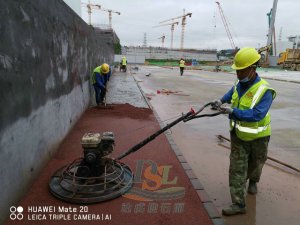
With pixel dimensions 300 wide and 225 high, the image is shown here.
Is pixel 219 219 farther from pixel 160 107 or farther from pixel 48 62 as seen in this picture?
pixel 160 107

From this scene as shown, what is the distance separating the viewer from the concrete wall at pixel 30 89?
3.14 meters

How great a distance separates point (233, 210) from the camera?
3514 millimetres

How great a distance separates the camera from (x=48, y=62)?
479 centimetres

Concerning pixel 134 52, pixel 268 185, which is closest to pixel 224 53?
pixel 134 52

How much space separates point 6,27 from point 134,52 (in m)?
71.4

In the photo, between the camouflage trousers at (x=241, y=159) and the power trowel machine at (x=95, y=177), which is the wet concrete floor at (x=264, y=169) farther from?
the power trowel machine at (x=95, y=177)

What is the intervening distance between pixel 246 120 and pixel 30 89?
9.67ft

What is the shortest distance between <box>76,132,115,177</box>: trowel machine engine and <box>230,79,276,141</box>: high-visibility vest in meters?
1.67

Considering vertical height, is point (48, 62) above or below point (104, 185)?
above

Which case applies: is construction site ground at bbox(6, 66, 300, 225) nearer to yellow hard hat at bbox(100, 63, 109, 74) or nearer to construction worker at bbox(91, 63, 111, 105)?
construction worker at bbox(91, 63, 111, 105)

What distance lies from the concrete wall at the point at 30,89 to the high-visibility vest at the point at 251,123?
2794 millimetres

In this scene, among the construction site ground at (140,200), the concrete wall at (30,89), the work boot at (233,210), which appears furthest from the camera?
the work boot at (233,210)

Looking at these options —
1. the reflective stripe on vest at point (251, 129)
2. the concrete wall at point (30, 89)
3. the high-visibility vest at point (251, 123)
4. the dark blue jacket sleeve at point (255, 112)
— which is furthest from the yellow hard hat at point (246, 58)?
the concrete wall at point (30, 89)

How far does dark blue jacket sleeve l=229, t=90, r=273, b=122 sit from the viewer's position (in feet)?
10.4
